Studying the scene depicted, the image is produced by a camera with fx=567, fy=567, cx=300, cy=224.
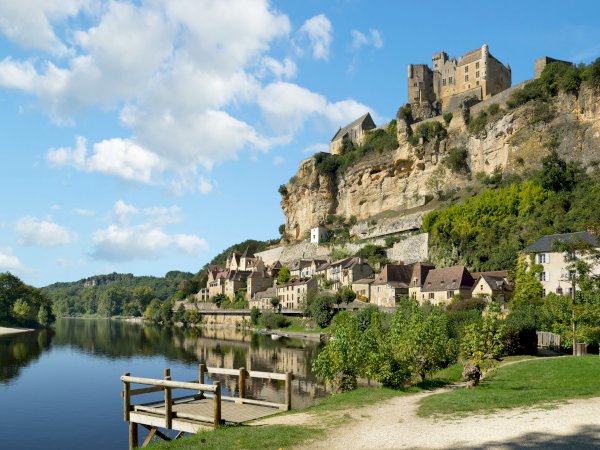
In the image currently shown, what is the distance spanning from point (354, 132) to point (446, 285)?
62.7m

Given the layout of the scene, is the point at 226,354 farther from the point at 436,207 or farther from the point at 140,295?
the point at 140,295

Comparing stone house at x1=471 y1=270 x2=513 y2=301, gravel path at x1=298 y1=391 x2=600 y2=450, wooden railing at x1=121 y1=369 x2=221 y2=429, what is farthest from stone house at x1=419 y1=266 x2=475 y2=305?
wooden railing at x1=121 y1=369 x2=221 y2=429

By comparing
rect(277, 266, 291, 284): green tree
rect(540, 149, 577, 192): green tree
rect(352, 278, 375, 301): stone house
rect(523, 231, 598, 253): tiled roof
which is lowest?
rect(352, 278, 375, 301): stone house

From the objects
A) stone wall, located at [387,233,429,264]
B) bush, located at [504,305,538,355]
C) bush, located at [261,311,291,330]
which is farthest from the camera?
bush, located at [261,311,291,330]

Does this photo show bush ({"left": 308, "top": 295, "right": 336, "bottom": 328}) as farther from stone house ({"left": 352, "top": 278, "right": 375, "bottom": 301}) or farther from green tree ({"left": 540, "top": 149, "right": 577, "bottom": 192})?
green tree ({"left": 540, "top": 149, "right": 577, "bottom": 192})

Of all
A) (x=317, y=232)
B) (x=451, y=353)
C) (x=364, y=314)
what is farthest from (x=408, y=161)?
(x=451, y=353)

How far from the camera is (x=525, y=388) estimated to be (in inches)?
858

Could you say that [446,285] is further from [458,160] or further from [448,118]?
[448,118]

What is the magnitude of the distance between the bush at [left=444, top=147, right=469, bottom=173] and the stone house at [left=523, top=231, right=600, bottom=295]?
36.7m

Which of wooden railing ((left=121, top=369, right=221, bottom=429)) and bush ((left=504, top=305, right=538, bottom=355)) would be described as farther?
bush ((left=504, top=305, right=538, bottom=355))

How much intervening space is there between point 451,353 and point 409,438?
68.4 feet

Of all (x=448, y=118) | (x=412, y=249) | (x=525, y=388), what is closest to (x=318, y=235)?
(x=412, y=249)

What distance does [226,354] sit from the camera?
186 ft

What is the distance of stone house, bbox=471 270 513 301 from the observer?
178 ft
